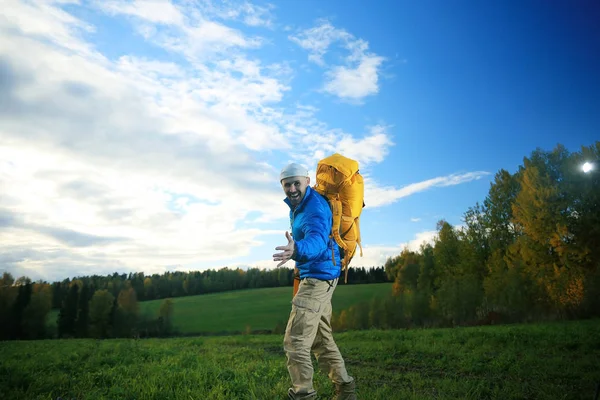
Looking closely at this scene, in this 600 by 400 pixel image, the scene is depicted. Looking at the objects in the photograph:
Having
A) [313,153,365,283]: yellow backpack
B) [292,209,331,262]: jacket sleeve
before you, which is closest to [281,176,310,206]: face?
[292,209,331,262]: jacket sleeve

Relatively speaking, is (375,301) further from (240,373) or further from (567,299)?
(240,373)

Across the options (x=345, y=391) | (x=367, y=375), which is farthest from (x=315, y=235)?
(x=367, y=375)

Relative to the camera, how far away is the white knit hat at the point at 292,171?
14.7ft

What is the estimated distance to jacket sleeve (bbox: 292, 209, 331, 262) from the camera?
12.7 feet

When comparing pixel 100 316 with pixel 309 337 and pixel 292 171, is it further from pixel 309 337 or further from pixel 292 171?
pixel 292 171

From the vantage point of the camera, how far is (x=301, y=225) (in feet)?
14.1

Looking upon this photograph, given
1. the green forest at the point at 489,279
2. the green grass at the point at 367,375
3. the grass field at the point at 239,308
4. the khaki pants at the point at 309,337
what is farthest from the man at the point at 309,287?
the grass field at the point at 239,308

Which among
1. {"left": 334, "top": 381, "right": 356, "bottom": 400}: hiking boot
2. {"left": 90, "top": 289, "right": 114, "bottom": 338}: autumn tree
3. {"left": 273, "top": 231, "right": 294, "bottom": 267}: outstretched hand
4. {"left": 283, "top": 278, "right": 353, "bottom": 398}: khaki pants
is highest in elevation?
{"left": 273, "top": 231, "right": 294, "bottom": 267}: outstretched hand

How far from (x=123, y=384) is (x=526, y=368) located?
827 centimetres

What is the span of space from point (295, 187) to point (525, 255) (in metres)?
32.8

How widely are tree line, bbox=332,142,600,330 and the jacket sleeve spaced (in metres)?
30.4

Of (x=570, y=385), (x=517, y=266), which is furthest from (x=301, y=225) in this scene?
(x=517, y=266)

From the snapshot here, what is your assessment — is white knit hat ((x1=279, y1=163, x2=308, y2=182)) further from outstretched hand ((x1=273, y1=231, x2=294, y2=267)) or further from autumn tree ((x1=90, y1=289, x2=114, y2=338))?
autumn tree ((x1=90, y1=289, x2=114, y2=338))

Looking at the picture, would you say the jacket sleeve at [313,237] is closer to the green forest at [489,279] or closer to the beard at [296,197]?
the beard at [296,197]
